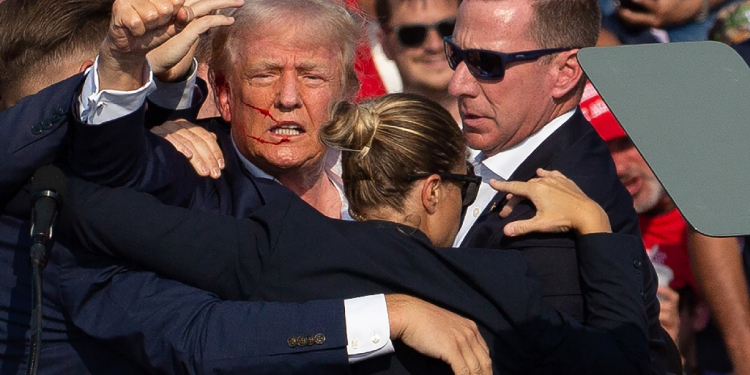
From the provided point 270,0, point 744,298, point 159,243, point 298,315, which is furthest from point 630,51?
point 744,298

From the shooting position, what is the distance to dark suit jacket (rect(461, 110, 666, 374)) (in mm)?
2736

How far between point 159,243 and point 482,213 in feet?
3.46

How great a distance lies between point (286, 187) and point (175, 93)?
1.44 feet

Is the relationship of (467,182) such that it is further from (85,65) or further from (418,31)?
(418,31)

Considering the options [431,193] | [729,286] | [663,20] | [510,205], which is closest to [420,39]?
[663,20]

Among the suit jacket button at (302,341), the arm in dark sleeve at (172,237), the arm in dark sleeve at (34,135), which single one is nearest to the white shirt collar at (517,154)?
the arm in dark sleeve at (172,237)

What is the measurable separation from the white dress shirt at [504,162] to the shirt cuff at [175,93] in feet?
2.90

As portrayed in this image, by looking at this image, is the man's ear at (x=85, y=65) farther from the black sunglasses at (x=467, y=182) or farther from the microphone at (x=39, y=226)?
the black sunglasses at (x=467, y=182)

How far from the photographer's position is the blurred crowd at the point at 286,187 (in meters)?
2.44

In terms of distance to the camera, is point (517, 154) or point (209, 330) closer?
point (209, 330)

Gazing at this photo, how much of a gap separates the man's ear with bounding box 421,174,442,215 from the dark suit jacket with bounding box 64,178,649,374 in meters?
0.12

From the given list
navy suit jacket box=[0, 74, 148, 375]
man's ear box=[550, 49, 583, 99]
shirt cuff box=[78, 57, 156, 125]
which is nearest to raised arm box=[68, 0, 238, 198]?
shirt cuff box=[78, 57, 156, 125]

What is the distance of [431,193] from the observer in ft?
8.69

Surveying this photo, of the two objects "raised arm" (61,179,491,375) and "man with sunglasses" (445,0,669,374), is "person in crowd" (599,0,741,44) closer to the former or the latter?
"man with sunglasses" (445,0,669,374)
